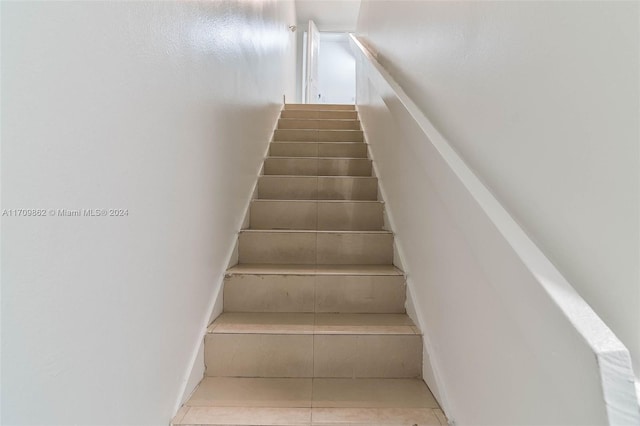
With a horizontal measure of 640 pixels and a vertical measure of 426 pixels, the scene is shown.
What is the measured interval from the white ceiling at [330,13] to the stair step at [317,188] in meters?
4.07

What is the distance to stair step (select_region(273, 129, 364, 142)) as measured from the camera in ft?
10.2

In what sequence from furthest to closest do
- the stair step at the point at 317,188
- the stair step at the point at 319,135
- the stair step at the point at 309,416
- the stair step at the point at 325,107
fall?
the stair step at the point at 325,107, the stair step at the point at 319,135, the stair step at the point at 317,188, the stair step at the point at 309,416

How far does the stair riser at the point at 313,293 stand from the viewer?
1.49 metres

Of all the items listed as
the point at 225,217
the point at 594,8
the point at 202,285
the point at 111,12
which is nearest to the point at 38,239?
the point at 111,12

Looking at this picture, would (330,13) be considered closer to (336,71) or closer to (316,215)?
(336,71)

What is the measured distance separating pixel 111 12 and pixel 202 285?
88cm

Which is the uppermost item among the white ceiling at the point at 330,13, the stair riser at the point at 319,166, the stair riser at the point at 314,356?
the white ceiling at the point at 330,13

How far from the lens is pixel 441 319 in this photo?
1.08 m

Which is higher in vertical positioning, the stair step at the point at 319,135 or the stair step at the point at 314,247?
the stair step at the point at 319,135

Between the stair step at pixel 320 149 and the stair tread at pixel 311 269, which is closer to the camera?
the stair tread at pixel 311 269

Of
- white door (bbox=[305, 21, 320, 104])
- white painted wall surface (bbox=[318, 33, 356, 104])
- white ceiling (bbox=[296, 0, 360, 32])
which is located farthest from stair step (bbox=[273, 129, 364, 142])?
A: white painted wall surface (bbox=[318, 33, 356, 104])

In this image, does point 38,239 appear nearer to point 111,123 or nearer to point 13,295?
point 13,295

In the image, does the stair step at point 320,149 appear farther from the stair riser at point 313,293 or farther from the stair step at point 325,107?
the stair riser at point 313,293

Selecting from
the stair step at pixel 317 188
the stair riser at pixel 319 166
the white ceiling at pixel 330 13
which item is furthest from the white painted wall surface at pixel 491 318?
the white ceiling at pixel 330 13
